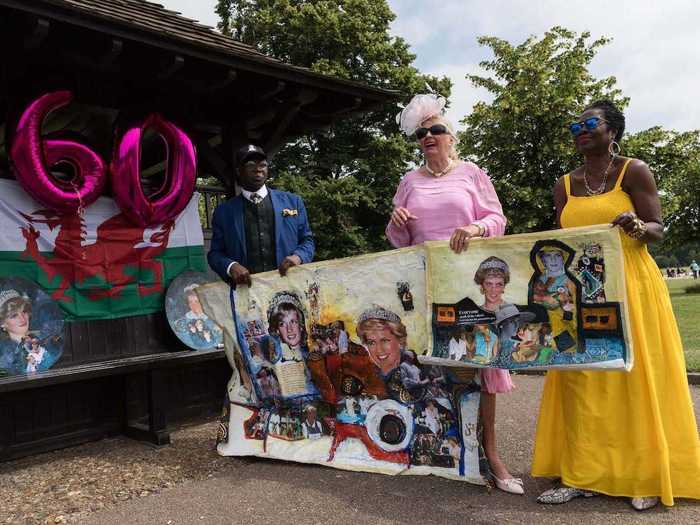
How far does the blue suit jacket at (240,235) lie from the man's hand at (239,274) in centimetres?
8

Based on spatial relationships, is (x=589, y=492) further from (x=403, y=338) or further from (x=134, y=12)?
(x=134, y=12)

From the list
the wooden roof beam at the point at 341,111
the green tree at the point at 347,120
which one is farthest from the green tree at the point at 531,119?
the wooden roof beam at the point at 341,111

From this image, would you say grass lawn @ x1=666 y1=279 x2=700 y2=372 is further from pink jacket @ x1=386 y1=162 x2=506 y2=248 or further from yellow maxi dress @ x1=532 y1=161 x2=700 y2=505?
pink jacket @ x1=386 y1=162 x2=506 y2=248

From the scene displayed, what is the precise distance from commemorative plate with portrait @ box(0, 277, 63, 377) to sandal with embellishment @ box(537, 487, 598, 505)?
4071mm

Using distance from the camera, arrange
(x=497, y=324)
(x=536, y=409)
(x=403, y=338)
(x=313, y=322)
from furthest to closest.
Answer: (x=536, y=409), (x=313, y=322), (x=403, y=338), (x=497, y=324)

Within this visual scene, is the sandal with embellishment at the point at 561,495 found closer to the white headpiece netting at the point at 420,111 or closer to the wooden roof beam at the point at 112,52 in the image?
the white headpiece netting at the point at 420,111

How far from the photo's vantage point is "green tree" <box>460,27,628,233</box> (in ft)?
62.5

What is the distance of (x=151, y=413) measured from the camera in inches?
195

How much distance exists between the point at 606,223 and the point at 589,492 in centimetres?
148

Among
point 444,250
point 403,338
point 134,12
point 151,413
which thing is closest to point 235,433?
point 151,413

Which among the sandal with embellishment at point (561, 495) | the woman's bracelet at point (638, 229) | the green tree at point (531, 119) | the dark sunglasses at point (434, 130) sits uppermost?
the green tree at point (531, 119)

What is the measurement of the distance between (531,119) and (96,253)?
1760 centimetres

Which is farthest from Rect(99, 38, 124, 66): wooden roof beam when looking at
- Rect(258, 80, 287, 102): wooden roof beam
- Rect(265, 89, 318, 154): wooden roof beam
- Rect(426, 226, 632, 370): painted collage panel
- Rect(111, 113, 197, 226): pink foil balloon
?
Rect(426, 226, 632, 370): painted collage panel

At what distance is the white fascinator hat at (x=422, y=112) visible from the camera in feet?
11.2
